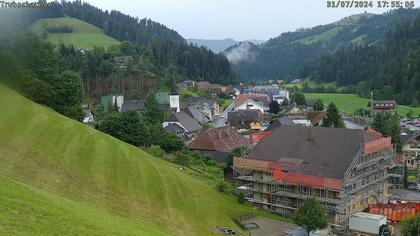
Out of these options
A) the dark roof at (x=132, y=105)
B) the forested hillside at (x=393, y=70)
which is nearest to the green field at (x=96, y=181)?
the dark roof at (x=132, y=105)

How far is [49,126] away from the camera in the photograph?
4638 cm

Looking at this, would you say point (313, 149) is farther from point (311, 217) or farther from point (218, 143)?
point (218, 143)

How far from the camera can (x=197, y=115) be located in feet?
351

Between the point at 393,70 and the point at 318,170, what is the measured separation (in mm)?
126500

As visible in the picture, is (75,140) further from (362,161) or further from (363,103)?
(363,103)

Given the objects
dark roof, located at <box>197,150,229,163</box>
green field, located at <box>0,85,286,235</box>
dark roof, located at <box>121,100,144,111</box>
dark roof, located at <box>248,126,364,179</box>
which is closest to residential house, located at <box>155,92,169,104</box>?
dark roof, located at <box>121,100,144,111</box>

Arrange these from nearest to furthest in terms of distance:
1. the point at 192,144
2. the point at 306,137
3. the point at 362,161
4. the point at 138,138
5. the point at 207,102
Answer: the point at 362,161 < the point at 306,137 < the point at 138,138 < the point at 192,144 < the point at 207,102

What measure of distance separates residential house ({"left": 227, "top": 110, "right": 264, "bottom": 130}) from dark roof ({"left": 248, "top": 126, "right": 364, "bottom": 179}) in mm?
49472

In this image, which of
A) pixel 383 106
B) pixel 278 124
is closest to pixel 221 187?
pixel 278 124

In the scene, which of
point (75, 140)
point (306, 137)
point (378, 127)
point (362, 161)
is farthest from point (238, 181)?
point (378, 127)

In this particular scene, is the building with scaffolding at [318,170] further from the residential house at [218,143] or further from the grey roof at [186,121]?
A: the grey roof at [186,121]

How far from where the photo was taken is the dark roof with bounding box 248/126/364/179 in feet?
144

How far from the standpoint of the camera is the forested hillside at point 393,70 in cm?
14625

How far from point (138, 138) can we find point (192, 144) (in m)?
11.6
